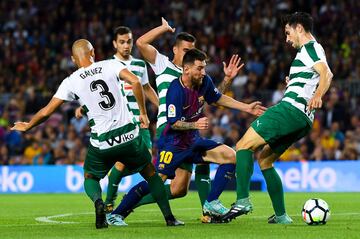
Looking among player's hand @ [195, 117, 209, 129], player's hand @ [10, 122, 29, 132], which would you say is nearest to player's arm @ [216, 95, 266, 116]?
player's hand @ [195, 117, 209, 129]

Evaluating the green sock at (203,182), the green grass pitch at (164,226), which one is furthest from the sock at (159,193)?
the green sock at (203,182)

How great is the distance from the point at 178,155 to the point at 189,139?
9.2 inches

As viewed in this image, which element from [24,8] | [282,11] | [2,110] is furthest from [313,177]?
[24,8]

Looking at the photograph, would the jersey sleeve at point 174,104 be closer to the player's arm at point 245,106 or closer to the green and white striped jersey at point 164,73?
the player's arm at point 245,106

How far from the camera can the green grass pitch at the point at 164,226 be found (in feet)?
29.3

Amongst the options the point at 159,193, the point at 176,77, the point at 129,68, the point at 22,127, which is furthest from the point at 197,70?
the point at 129,68

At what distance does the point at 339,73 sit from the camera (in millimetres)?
23141

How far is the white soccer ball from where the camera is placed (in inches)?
392

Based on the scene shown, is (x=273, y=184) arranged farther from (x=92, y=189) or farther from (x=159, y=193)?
(x=92, y=189)

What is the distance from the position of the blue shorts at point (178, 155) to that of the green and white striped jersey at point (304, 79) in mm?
1198

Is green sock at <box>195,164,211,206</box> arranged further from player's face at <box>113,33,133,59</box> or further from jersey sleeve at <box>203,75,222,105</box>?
player's face at <box>113,33,133,59</box>

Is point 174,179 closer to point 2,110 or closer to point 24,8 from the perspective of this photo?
point 2,110

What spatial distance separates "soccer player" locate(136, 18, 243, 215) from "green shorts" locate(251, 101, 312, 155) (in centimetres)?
116

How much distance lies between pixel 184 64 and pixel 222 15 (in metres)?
16.3
